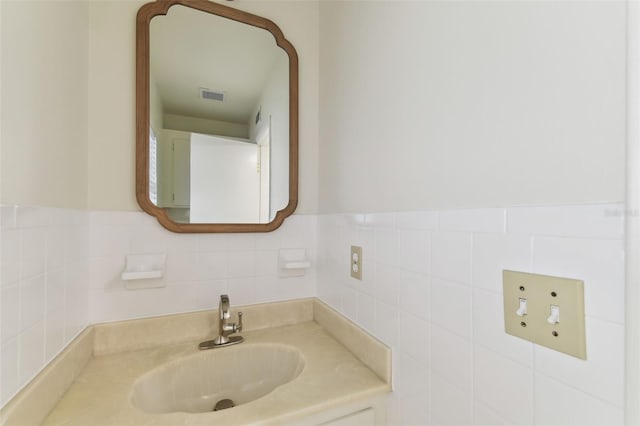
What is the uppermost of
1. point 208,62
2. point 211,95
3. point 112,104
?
point 208,62

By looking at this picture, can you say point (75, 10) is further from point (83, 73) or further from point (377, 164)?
point (377, 164)

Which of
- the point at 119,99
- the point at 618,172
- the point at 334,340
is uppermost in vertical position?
the point at 119,99

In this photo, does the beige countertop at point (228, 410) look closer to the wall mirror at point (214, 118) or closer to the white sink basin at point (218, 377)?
the white sink basin at point (218, 377)

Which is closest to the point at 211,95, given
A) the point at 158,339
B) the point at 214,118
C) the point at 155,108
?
the point at 214,118

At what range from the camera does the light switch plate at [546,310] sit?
40 centimetres

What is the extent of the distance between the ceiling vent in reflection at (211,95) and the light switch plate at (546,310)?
1.16 meters

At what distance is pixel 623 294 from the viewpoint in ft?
1.16

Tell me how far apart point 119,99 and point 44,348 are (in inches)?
31.8

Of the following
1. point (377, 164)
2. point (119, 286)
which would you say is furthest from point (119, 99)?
point (377, 164)

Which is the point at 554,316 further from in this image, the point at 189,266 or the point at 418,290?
the point at 189,266

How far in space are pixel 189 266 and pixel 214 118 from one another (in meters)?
0.61

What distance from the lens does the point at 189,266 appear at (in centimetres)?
109

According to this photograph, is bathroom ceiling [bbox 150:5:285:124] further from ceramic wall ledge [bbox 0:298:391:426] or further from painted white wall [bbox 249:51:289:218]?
ceramic wall ledge [bbox 0:298:391:426]

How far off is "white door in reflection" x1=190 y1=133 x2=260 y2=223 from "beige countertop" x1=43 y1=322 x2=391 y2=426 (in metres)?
0.50
